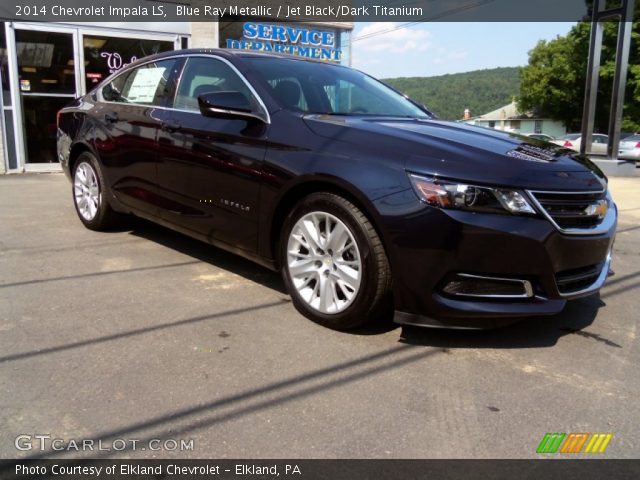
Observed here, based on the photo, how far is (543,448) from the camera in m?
2.30

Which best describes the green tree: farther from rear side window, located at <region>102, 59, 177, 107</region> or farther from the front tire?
the front tire

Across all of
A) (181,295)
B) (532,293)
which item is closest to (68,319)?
(181,295)

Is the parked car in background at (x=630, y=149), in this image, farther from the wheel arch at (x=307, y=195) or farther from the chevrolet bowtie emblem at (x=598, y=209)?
the wheel arch at (x=307, y=195)

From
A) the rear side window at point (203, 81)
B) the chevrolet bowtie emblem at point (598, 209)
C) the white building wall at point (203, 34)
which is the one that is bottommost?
the chevrolet bowtie emblem at point (598, 209)

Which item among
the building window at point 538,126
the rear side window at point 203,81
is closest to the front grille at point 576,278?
the rear side window at point 203,81

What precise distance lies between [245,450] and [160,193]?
2716 millimetres

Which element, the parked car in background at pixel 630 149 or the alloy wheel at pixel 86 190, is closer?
the alloy wheel at pixel 86 190

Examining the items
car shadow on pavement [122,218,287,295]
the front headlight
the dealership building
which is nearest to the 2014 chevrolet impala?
the front headlight

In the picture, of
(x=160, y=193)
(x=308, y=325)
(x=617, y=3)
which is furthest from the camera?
(x=617, y=3)

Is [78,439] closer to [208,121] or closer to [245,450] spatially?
[245,450]

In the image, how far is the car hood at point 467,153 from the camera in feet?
9.48

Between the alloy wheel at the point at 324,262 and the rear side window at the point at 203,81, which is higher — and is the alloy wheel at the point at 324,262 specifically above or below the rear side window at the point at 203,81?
below

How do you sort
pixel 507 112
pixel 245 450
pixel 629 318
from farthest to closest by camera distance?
1. pixel 507 112
2. pixel 629 318
3. pixel 245 450

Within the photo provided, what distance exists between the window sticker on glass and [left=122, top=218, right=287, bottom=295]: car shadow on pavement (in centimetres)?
132
